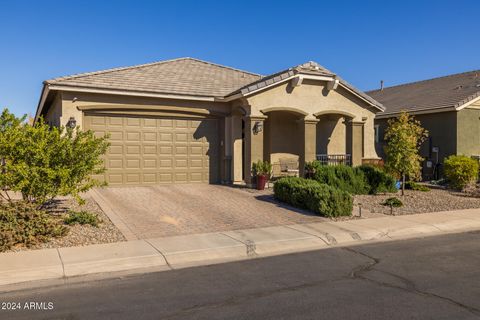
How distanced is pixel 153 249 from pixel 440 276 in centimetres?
493

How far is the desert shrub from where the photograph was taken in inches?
583

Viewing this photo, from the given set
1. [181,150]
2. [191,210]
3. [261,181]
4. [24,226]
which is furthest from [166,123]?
[24,226]

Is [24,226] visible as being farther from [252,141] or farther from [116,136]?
[252,141]

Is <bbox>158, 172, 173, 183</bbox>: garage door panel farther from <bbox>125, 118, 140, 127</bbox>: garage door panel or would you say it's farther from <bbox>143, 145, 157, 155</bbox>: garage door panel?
<bbox>125, 118, 140, 127</bbox>: garage door panel

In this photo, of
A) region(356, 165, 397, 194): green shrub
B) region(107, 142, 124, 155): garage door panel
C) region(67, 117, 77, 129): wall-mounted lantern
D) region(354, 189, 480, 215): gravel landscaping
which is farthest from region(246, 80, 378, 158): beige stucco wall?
region(67, 117, 77, 129): wall-mounted lantern

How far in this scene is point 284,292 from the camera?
569cm

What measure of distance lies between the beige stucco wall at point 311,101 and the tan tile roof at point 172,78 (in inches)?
73.2

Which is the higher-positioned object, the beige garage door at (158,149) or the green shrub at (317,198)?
the beige garage door at (158,149)

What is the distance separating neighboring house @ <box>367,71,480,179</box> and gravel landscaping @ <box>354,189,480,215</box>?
16.2 ft

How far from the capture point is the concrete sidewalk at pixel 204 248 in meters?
6.77

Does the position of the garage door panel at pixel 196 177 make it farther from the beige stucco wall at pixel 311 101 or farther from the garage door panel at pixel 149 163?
the beige stucco wall at pixel 311 101

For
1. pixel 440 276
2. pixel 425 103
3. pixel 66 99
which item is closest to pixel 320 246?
pixel 440 276

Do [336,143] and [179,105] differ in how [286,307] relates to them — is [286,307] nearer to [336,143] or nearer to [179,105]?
[179,105]

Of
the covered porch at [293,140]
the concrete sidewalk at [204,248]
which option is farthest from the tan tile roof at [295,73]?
the concrete sidewalk at [204,248]
